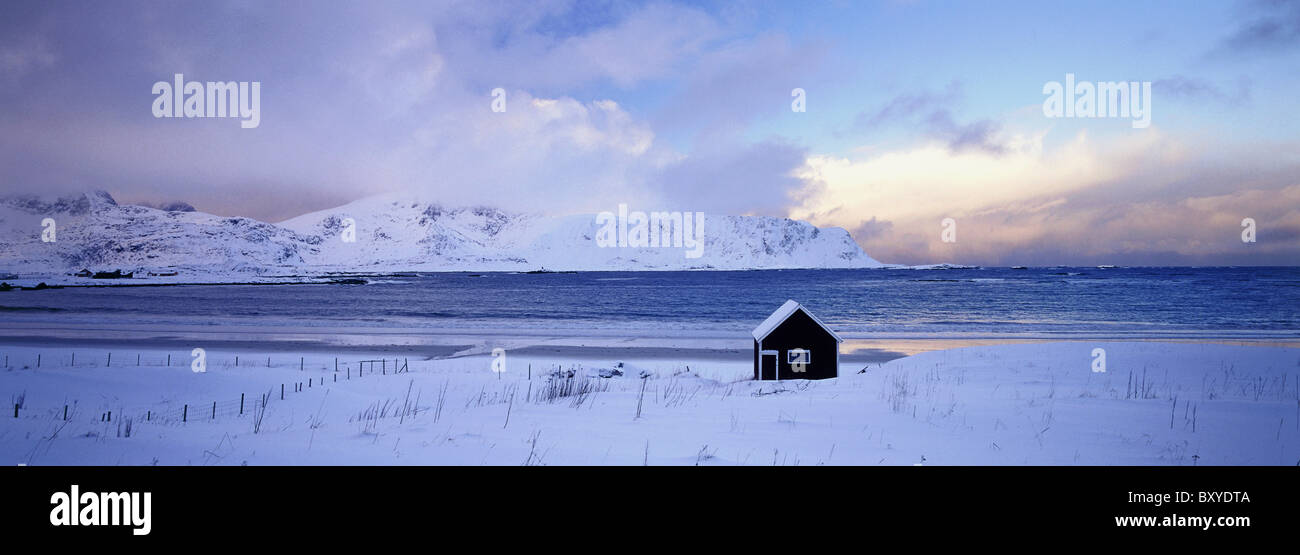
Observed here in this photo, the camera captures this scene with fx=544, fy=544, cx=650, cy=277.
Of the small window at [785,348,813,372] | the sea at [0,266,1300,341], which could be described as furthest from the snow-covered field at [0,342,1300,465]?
the sea at [0,266,1300,341]

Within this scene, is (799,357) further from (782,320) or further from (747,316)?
(747,316)

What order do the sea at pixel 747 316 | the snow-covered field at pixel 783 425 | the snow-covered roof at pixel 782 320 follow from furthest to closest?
the sea at pixel 747 316 → the snow-covered roof at pixel 782 320 → the snow-covered field at pixel 783 425

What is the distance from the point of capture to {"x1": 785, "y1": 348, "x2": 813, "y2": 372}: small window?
19328mm

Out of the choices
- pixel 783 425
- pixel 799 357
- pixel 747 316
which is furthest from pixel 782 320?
pixel 747 316

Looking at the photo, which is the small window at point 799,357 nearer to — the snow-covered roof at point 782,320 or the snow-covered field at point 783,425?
the snow-covered roof at point 782,320

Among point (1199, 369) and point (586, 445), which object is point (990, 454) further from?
point (1199, 369)

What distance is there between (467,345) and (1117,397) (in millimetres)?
31554

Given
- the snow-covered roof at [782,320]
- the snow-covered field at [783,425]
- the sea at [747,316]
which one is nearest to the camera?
the snow-covered field at [783,425]

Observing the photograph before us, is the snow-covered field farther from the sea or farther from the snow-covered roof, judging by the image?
the sea

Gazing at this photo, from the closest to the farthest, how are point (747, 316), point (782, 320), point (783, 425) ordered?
point (783, 425), point (782, 320), point (747, 316)

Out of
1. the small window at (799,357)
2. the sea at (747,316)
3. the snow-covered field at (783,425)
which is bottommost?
the sea at (747,316)

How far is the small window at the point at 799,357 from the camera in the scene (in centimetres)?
1933

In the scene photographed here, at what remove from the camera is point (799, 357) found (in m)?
19.4

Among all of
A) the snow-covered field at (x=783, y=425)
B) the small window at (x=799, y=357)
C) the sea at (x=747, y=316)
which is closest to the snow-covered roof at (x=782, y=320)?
the small window at (x=799, y=357)
